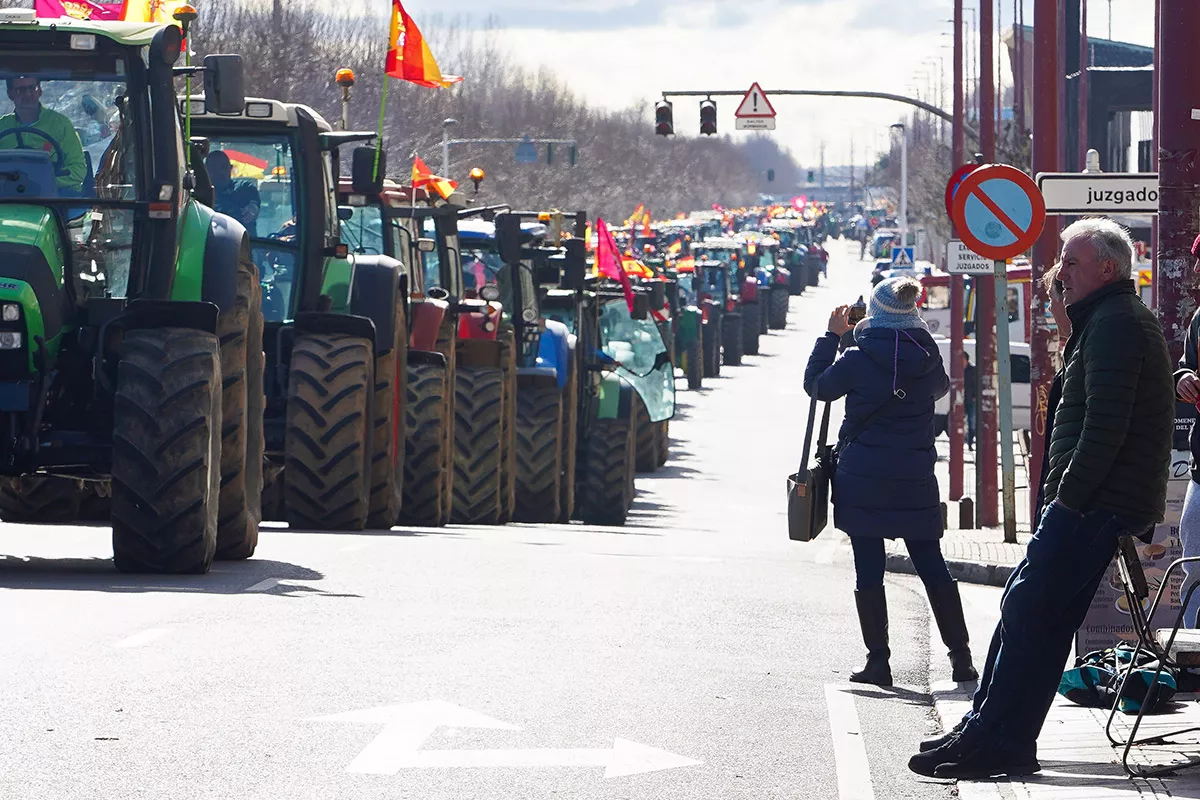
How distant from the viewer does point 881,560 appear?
10.4 metres

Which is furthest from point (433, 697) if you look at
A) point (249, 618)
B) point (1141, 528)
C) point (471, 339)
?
point (471, 339)

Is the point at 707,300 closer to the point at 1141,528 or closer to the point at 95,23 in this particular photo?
the point at 95,23

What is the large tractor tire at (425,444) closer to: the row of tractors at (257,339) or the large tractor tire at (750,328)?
the row of tractors at (257,339)

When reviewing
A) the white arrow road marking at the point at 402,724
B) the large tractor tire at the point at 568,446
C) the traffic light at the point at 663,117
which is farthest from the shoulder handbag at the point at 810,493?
the traffic light at the point at 663,117

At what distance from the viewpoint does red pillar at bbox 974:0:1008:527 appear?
940 inches

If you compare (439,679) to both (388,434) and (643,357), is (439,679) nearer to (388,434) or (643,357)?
(388,434)

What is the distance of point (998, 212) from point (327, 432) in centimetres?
499

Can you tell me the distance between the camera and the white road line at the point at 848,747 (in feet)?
25.3

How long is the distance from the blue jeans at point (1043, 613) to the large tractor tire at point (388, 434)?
30.5 feet

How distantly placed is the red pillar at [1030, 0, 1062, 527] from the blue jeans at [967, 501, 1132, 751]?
35.1 ft

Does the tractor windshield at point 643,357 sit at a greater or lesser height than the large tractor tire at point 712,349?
greater

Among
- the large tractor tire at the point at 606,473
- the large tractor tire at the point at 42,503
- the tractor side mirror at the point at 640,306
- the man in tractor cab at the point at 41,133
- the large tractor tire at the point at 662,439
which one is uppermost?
the man in tractor cab at the point at 41,133

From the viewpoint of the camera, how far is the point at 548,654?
10156 millimetres

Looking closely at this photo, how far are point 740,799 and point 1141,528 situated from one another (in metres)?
1.48
